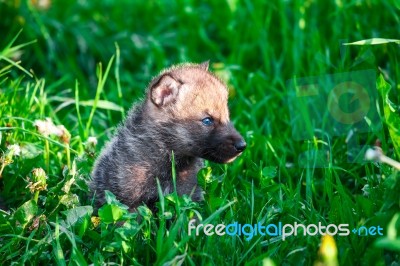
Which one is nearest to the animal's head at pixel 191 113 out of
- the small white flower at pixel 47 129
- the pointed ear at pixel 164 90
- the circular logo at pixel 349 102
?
the pointed ear at pixel 164 90

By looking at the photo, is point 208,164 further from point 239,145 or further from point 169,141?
point 239,145

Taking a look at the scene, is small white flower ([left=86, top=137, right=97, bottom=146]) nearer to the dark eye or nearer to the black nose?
the dark eye

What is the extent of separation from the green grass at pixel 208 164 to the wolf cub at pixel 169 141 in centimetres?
16

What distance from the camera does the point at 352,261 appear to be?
350 centimetres

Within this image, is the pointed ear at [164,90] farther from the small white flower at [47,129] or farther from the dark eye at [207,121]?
the small white flower at [47,129]

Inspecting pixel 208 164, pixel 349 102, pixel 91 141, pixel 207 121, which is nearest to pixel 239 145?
pixel 207 121

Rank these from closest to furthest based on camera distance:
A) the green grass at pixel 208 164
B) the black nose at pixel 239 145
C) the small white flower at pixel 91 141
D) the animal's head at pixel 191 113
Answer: the green grass at pixel 208 164 < the black nose at pixel 239 145 < the animal's head at pixel 191 113 < the small white flower at pixel 91 141

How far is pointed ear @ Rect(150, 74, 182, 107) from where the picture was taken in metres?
4.57

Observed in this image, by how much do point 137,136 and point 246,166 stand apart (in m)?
0.87

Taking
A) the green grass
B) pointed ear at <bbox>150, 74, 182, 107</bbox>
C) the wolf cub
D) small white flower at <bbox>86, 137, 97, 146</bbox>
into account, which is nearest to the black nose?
the wolf cub

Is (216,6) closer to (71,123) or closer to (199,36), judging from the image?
(199,36)

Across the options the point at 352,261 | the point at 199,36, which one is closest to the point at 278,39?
the point at 199,36

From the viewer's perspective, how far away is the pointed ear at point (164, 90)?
15.0 ft

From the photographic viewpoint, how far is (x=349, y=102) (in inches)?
215
